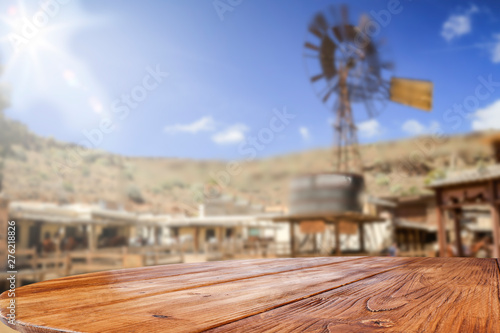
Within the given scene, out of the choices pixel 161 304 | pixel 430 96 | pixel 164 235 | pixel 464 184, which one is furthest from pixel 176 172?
pixel 161 304

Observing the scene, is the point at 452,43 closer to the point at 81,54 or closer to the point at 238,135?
the point at 81,54

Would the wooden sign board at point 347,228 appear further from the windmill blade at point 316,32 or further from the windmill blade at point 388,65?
the windmill blade at point 388,65

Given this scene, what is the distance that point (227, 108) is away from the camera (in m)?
70.3

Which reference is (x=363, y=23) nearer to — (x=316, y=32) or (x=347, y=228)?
(x=316, y=32)

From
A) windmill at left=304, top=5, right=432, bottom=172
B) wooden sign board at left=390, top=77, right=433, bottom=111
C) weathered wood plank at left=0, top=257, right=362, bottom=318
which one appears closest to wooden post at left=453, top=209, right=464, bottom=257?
windmill at left=304, top=5, right=432, bottom=172

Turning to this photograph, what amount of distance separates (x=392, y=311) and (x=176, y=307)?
288 millimetres

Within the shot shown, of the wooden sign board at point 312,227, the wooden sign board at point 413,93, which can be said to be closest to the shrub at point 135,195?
the wooden sign board at point 413,93

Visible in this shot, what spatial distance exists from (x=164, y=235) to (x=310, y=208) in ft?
44.8

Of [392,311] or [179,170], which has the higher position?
[179,170]

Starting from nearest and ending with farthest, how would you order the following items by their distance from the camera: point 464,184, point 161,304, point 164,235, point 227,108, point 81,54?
point 161,304 < point 464,184 < point 164,235 < point 81,54 < point 227,108

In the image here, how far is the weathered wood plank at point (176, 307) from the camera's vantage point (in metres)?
0.48

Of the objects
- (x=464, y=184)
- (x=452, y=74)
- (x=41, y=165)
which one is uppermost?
(x=452, y=74)

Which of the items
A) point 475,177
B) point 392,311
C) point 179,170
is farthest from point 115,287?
point 179,170

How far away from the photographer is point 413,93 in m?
15.9
